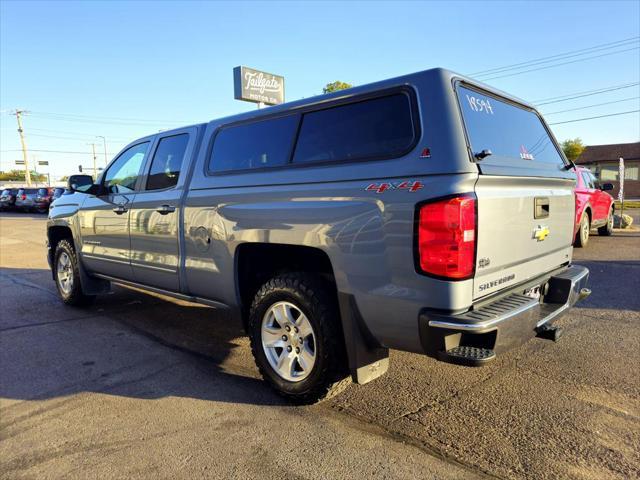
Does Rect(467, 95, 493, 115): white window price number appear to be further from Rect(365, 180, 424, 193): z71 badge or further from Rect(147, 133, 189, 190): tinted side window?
Rect(147, 133, 189, 190): tinted side window

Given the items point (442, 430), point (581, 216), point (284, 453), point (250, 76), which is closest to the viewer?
point (284, 453)

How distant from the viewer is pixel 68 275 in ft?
20.6

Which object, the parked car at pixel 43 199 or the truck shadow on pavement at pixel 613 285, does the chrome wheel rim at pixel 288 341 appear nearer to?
the truck shadow on pavement at pixel 613 285

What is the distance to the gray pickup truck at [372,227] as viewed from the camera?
2.62 meters

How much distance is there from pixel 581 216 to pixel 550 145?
6.86 metres

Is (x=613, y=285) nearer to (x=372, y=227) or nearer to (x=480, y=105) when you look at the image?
(x=480, y=105)

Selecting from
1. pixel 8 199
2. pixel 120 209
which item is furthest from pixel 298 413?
pixel 8 199

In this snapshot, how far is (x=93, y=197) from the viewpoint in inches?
222

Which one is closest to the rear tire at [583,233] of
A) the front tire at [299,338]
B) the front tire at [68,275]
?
the front tire at [299,338]

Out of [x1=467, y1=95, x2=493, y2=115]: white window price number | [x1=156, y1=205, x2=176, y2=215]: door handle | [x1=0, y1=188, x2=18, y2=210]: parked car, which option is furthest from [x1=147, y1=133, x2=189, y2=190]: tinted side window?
[x1=0, y1=188, x2=18, y2=210]: parked car

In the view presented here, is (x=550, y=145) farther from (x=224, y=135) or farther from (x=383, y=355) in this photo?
(x=224, y=135)

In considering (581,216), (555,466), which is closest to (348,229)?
(555,466)

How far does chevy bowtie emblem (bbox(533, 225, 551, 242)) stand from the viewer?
3256mm

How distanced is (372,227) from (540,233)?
1.35 meters
